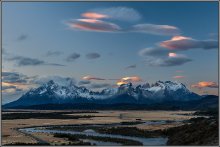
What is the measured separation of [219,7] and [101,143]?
1362 inches

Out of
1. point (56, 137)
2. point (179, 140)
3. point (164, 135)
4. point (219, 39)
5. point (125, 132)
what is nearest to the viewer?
point (219, 39)

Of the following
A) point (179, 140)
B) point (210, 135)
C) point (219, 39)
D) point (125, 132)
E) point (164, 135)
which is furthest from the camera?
point (125, 132)

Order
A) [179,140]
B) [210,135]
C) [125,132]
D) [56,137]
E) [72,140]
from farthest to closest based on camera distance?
[125,132]
[56,137]
[72,140]
[179,140]
[210,135]

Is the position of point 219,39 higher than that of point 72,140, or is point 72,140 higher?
point 219,39

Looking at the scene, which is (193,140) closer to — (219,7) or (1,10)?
(219,7)

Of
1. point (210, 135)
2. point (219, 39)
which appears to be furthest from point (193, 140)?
point (219, 39)

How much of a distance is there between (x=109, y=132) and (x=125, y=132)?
3.73 m

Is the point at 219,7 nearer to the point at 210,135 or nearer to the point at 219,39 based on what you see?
the point at 219,39

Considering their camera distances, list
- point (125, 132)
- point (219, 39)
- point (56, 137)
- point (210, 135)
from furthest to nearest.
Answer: point (125, 132) → point (56, 137) → point (210, 135) → point (219, 39)

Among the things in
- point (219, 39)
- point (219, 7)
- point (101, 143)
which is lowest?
point (101, 143)

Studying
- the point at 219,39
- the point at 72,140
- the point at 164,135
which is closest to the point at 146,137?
the point at 164,135

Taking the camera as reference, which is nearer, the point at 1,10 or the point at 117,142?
the point at 1,10

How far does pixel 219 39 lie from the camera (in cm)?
3784

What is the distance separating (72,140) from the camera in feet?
221
